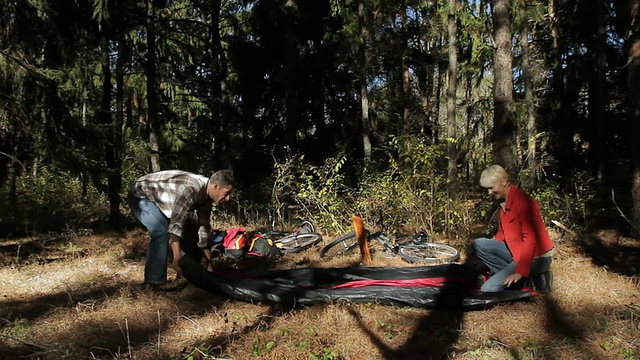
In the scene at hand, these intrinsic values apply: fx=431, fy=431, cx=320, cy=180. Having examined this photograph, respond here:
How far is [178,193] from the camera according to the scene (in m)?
3.90

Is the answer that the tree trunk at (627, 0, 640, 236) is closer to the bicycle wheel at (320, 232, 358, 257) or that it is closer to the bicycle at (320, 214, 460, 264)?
the bicycle at (320, 214, 460, 264)

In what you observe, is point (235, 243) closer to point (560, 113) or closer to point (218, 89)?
point (218, 89)

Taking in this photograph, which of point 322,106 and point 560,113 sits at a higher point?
point 322,106

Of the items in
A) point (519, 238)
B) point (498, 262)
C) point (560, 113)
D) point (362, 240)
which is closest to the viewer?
point (519, 238)

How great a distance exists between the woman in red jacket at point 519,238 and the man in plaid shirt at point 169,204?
90.1 inches

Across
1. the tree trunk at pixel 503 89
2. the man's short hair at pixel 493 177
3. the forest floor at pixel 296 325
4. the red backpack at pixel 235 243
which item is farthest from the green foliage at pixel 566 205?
the red backpack at pixel 235 243

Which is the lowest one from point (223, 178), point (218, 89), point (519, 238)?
point (519, 238)

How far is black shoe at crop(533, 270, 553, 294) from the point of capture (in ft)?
12.3

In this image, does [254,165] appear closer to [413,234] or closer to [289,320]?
[413,234]

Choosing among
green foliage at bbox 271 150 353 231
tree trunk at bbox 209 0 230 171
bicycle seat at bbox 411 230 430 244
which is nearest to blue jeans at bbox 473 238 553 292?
bicycle seat at bbox 411 230 430 244

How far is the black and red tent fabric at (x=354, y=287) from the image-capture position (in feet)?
11.5

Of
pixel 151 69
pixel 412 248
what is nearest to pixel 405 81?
pixel 151 69

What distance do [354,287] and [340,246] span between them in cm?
218

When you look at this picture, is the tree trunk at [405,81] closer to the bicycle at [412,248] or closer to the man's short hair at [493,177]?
the bicycle at [412,248]
